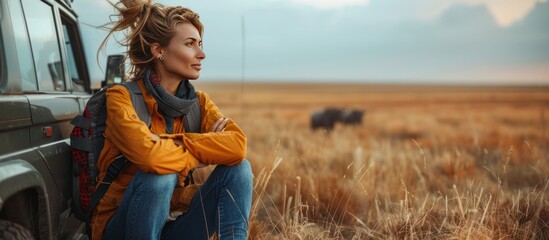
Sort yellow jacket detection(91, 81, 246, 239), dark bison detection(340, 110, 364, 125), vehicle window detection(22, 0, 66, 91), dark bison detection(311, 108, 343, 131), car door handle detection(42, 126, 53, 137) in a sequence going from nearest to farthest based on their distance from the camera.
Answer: yellow jacket detection(91, 81, 246, 239), car door handle detection(42, 126, 53, 137), vehicle window detection(22, 0, 66, 91), dark bison detection(311, 108, 343, 131), dark bison detection(340, 110, 364, 125)

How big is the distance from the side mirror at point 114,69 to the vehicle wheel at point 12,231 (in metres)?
1.23

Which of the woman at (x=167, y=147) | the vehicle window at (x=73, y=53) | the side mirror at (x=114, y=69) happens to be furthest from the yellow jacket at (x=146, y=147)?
the vehicle window at (x=73, y=53)

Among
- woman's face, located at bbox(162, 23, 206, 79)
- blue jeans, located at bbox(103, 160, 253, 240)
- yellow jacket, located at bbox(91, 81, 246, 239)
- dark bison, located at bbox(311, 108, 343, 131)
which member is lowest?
dark bison, located at bbox(311, 108, 343, 131)

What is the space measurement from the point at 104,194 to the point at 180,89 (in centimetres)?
61

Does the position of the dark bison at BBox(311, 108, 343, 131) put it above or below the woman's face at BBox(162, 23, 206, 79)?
below

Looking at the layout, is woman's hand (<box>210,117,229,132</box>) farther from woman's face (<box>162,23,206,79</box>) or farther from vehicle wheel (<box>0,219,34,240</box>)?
vehicle wheel (<box>0,219,34,240</box>)

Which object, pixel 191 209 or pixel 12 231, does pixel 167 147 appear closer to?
pixel 191 209

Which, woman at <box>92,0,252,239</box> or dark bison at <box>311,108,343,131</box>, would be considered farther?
dark bison at <box>311,108,343,131</box>

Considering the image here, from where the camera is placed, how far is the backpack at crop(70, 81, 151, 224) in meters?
2.80

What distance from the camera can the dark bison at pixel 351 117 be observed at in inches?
562

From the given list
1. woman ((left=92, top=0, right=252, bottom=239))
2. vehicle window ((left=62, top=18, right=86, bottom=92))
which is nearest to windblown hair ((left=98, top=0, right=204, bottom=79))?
woman ((left=92, top=0, right=252, bottom=239))

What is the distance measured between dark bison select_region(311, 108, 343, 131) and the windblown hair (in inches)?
438

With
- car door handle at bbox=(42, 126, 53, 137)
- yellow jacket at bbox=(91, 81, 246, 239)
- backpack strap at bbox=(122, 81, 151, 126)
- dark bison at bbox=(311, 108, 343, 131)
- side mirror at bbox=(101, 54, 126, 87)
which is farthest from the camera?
dark bison at bbox=(311, 108, 343, 131)

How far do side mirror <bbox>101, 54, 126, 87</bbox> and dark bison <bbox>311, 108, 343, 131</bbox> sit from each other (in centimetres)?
1009
